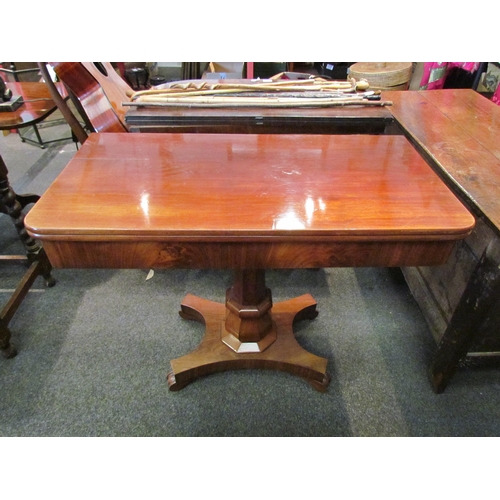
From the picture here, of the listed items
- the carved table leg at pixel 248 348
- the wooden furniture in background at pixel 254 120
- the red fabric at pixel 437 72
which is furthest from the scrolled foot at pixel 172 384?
the red fabric at pixel 437 72

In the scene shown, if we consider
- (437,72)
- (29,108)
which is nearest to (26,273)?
(29,108)

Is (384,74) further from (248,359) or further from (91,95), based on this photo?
(248,359)

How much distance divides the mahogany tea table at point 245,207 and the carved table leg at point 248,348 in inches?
15.3

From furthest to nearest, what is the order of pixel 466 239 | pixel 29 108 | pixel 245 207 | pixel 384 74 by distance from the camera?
pixel 384 74
pixel 29 108
pixel 466 239
pixel 245 207

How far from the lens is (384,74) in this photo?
2.31 m

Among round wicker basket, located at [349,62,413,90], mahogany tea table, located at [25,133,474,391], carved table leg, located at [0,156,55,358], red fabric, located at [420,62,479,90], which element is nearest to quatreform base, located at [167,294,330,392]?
mahogany tea table, located at [25,133,474,391]

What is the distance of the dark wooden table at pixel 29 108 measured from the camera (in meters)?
1.51

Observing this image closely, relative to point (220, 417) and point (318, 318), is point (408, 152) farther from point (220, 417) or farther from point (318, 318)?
point (220, 417)

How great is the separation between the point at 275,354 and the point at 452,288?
646 mm

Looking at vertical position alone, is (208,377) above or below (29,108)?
below

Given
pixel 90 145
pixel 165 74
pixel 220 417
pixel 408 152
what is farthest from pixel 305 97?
pixel 165 74

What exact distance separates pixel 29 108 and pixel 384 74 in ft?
6.75

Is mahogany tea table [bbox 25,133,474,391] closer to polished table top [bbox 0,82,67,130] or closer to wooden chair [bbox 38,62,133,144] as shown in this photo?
wooden chair [bbox 38,62,133,144]

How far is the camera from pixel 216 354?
4.19 feet
